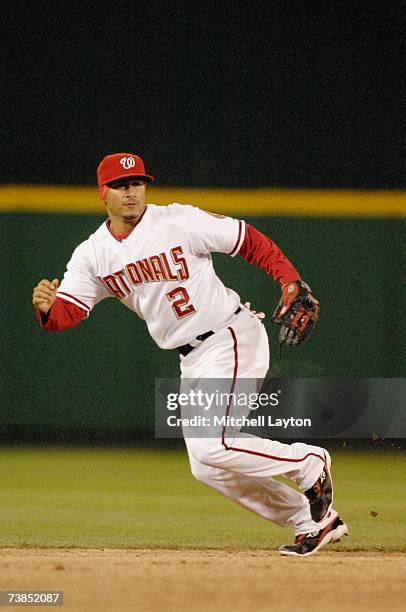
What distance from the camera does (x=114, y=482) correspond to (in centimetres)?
555

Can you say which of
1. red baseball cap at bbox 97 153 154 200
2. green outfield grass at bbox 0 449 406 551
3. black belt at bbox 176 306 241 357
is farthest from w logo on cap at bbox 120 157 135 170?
green outfield grass at bbox 0 449 406 551

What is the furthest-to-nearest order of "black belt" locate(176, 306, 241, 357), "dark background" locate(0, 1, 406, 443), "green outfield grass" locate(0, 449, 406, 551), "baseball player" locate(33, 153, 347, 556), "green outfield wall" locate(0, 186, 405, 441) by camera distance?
"dark background" locate(0, 1, 406, 443)
"green outfield wall" locate(0, 186, 405, 441)
"green outfield grass" locate(0, 449, 406, 551)
"black belt" locate(176, 306, 241, 357)
"baseball player" locate(33, 153, 347, 556)

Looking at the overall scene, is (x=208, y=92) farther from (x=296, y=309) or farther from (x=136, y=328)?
(x=296, y=309)

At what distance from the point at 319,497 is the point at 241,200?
3.13 metres

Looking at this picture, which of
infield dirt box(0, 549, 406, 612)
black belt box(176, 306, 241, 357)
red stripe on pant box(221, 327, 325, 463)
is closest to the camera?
infield dirt box(0, 549, 406, 612)

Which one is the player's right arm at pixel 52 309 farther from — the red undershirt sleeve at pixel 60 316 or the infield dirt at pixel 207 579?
the infield dirt at pixel 207 579

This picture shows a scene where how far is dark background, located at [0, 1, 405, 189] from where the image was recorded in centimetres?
706

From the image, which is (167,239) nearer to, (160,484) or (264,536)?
(264,536)

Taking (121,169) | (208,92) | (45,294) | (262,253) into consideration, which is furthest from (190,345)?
(208,92)

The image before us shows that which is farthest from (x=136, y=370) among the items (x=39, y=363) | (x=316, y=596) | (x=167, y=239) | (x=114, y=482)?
(x=316, y=596)

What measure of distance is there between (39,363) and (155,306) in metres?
2.81

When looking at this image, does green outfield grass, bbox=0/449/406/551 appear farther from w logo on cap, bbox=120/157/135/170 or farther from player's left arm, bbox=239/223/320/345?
w logo on cap, bbox=120/157/135/170

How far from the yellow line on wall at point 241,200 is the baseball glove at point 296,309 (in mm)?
2913

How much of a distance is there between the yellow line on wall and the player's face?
104 inches
